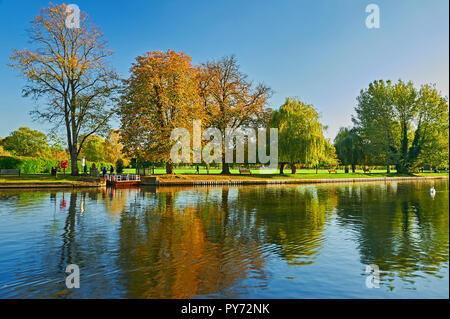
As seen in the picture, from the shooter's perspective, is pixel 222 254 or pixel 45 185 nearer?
pixel 222 254

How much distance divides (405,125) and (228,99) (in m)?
39.3

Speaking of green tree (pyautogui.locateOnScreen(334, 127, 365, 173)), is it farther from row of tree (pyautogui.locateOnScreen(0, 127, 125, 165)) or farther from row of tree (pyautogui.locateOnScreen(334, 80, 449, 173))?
row of tree (pyautogui.locateOnScreen(0, 127, 125, 165))

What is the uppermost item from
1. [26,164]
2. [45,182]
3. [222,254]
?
[26,164]

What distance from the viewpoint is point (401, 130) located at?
70.0 meters

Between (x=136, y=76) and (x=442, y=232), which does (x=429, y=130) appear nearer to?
(x=136, y=76)

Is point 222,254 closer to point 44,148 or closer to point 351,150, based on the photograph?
point 351,150

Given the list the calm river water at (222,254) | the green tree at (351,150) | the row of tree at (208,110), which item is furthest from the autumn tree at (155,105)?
the green tree at (351,150)

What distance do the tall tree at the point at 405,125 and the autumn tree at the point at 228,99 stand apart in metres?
28.1

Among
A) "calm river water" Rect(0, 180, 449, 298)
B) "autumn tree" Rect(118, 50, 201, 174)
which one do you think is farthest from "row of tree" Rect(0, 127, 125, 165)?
"calm river water" Rect(0, 180, 449, 298)

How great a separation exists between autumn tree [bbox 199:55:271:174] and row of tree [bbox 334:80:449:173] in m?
27.1

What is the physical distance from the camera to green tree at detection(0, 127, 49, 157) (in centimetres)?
8025

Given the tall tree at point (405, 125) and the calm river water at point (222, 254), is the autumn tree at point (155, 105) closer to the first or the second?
the calm river water at point (222, 254)

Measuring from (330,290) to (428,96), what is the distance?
237 ft

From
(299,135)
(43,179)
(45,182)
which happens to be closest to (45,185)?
(45,182)
